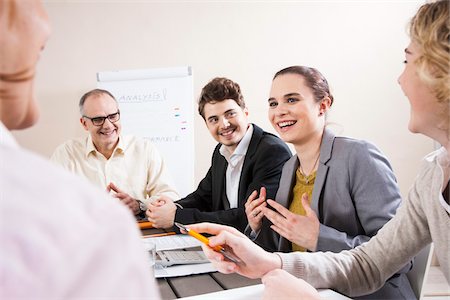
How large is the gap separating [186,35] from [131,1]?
1.21ft

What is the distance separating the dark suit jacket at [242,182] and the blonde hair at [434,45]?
31.4 inches

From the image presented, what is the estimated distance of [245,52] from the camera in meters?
2.94

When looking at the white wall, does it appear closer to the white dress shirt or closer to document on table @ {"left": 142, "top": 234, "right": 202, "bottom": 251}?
document on table @ {"left": 142, "top": 234, "right": 202, "bottom": 251}

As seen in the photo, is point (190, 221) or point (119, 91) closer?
point (190, 221)

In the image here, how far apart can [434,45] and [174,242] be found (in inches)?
26.1

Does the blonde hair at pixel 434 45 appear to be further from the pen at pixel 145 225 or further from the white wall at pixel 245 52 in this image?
the white wall at pixel 245 52

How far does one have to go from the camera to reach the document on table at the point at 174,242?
99cm

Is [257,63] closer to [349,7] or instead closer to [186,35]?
[186,35]

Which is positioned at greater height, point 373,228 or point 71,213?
point 71,213

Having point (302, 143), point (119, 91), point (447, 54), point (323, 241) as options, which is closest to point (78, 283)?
point (447, 54)

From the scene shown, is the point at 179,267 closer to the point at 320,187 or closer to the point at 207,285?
the point at 207,285

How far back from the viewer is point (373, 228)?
100 centimetres

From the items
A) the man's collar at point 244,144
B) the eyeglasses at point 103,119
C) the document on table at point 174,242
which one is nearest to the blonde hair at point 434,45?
the document on table at point 174,242

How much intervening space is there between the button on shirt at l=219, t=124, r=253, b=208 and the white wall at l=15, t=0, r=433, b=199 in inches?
48.7
